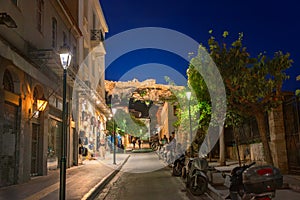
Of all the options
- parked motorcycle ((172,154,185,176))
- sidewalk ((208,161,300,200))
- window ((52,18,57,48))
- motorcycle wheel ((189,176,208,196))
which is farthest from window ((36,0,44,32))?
sidewalk ((208,161,300,200))

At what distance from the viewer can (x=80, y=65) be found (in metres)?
24.4

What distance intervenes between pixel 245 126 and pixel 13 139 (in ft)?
37.7

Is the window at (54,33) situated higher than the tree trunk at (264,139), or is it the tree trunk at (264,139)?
the window at (54,33)

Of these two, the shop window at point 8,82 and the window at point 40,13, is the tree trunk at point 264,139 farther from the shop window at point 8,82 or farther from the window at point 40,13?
the window at point 40,13

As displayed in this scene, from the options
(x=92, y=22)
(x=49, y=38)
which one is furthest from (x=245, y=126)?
(x=92, y=22)

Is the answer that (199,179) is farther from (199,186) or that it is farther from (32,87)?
(32,87)

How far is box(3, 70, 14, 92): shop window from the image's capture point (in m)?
12.0

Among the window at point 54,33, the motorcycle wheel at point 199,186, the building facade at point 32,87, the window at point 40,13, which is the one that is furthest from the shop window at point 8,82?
the motorcycle wheel at point 199,186

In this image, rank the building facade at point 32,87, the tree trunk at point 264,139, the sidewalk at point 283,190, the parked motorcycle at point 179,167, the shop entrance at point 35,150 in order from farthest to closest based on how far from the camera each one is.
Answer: the parked motorcycle at point 179,167, the shop entrance at point 35,150, the building facade at point 32,87, the tree trunk at point 264,139, the sidewalk at point 283,190

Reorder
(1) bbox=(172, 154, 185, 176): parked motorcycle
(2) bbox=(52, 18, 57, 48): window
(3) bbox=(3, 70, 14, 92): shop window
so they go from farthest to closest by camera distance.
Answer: (2) bbox=(52, 18, 57, 48): window, (1) bbox=(172, 154, 185, 176): parked motorcycle, (3) bbox=(3, 70, 14, 92): shop window

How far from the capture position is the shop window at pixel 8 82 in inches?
471

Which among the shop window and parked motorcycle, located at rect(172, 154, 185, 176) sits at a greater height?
the shop window

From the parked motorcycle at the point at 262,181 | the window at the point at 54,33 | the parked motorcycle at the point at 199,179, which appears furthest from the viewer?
the window at the point at 54,33

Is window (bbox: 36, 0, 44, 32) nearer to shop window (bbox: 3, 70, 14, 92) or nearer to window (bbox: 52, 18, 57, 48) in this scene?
window (bbox: 52, 18, 57, 48)
